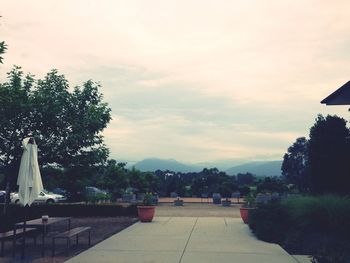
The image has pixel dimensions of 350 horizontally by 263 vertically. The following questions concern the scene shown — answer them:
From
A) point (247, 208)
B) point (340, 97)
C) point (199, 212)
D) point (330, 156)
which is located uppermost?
point (340, 97)

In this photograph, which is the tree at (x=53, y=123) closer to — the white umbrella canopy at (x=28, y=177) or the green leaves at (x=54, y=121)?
the green leaves at (x=54, y=121)

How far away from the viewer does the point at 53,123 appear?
63.1 ft

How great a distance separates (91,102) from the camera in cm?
2125

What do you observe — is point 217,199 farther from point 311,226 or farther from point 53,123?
point 311,226

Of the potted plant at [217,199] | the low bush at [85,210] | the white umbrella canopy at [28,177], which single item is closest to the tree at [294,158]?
the potted plant at [217,199]

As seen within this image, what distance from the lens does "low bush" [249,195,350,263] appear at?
34.0 feet

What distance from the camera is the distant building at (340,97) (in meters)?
11.3

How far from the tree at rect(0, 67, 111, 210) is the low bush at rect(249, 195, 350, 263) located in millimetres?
10528

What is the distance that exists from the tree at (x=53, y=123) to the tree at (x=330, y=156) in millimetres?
10224

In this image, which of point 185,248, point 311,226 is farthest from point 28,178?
point 311,226

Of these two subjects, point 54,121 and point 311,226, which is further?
point 54,121

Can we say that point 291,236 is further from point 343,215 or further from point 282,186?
point 282,186

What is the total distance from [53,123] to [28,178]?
10252 millimetres

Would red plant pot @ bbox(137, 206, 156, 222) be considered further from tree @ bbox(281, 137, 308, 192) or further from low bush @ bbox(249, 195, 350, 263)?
tree @ bbox(281, 137, 308, 192)
